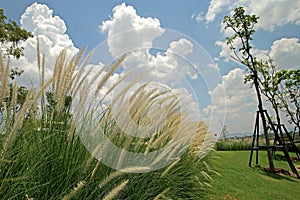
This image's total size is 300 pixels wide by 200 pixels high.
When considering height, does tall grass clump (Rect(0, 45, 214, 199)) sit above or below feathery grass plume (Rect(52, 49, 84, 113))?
below

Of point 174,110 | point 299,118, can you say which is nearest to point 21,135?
point 174,110

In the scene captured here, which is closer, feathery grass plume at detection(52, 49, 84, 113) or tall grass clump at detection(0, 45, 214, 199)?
tall grass clump at detection(0, 45, 214, 199)

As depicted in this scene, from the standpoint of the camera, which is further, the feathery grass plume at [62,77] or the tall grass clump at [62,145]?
the feathery grass plume at [62,77]

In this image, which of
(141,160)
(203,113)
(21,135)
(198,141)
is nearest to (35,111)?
(21,135)

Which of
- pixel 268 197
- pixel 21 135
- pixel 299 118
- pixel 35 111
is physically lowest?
pixel 268 197

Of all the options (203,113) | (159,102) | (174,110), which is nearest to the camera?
(159,102)

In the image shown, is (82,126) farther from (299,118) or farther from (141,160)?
(299,118)

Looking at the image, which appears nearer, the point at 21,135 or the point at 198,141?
the point at 21,135

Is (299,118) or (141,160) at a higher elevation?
(299,118)

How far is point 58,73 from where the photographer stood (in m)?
1.31

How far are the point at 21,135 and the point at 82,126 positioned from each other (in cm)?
29

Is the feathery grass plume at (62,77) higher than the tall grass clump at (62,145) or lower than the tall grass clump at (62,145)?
higher

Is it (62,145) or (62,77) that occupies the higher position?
(62,77)

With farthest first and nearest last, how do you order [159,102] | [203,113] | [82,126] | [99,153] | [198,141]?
[198,141], [203,113], [159,102], [82,126], [99,153]
